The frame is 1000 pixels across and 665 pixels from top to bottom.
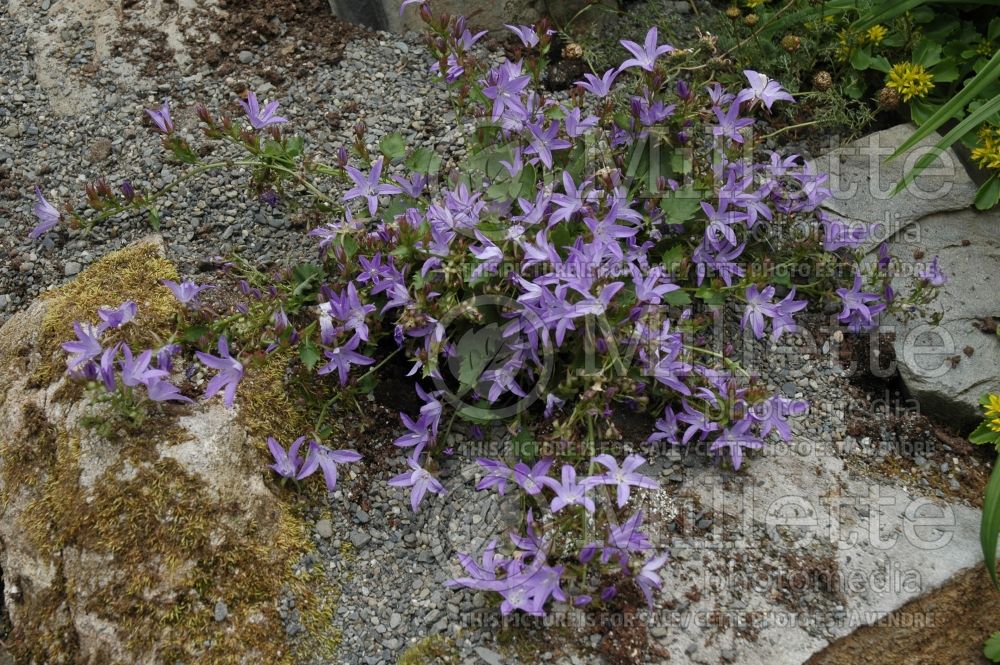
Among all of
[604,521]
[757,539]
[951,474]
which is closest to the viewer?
[604,521]

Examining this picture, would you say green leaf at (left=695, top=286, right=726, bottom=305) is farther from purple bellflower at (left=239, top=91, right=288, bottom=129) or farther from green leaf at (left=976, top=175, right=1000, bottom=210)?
purple bellflower at (left=239, top=91, right=288, bottom=129)

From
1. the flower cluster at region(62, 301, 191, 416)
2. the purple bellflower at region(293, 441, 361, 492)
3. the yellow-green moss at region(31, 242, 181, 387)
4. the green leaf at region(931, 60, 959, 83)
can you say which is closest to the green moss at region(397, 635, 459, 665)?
the purple bellflower at region(293, 441, 361, 492)

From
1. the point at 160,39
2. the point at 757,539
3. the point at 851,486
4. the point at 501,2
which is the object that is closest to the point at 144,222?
the point at 160,39

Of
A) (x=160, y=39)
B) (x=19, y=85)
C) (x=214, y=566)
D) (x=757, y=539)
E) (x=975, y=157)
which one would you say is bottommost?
(x=214, y=566)

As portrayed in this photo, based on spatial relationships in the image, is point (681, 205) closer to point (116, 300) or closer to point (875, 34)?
point (875, 34)

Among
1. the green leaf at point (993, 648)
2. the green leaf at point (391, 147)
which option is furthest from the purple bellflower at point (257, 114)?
the green leaf at point (993, 648)

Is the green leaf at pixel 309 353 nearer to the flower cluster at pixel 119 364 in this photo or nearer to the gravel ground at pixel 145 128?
the flower cluster at pixel 119 364

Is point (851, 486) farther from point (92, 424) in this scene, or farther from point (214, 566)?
point (92, 424)
